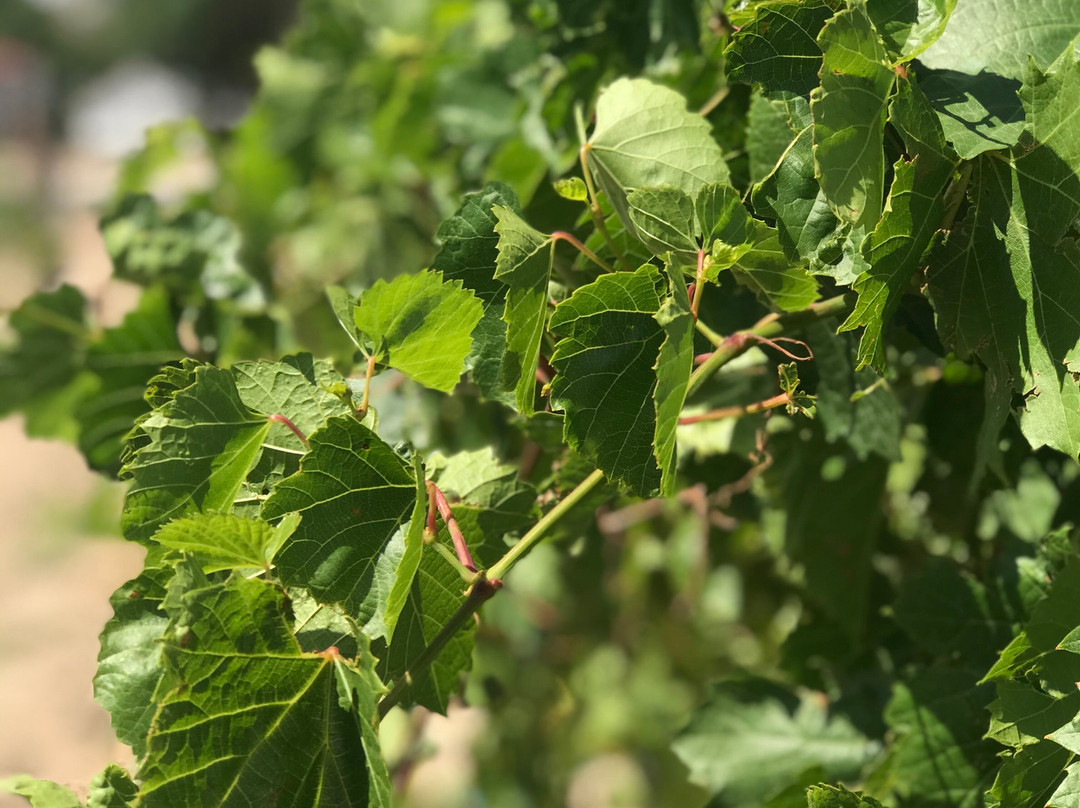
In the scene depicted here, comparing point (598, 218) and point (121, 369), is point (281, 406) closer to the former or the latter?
point (598, 218)

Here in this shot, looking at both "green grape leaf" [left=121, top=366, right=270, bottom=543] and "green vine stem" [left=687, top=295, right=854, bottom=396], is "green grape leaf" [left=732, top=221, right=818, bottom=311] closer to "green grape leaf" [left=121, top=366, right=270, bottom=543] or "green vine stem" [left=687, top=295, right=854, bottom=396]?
"green vine stem" [left=687, top=295, right=854, bottom=396]

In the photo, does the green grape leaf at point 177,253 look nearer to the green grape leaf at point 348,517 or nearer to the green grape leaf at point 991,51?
the green grape leaf at point 348,517

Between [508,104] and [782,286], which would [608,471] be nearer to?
[782,286]

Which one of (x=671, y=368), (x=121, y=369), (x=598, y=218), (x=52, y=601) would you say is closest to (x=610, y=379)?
(x=671, y=368)

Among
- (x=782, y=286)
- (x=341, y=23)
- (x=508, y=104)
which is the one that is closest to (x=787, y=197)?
(x=782, y=286)

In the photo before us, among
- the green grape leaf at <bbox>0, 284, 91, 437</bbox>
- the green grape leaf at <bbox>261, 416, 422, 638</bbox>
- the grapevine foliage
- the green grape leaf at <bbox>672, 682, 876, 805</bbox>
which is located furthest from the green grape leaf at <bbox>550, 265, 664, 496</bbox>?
the green grape leaf at <bbox>0, 284, 91, 437</bbox>

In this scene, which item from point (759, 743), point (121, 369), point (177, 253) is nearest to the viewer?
point (759, 743)
